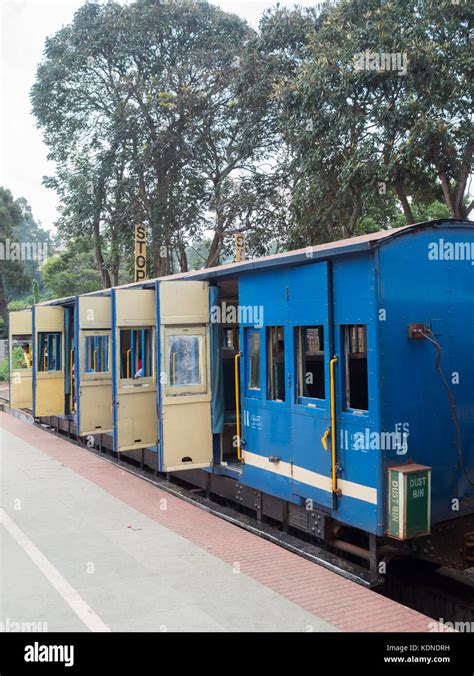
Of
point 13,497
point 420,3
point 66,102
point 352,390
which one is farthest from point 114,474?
point 66,102

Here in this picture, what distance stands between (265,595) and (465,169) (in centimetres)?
1068

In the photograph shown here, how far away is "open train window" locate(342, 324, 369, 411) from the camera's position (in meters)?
6.18

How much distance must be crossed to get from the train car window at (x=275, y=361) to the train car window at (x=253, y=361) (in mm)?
241

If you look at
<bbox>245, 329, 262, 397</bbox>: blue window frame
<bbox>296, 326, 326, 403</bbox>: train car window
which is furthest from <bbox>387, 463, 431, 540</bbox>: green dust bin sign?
<bbox>245, 329, 262, 397</bbox>: blue window frame

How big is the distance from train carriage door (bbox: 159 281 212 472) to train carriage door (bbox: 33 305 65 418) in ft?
22.7

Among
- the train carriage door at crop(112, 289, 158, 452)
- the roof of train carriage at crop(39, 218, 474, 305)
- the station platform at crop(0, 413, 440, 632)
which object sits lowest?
the station platform at crop(0, 413, 440, 632)

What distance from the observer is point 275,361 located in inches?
289

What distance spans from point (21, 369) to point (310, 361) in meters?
11.6

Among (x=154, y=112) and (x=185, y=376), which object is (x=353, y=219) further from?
(x=154, y=112)

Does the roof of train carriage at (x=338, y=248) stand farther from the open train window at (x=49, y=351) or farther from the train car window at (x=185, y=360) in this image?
the open train window at (x=49, y=351)

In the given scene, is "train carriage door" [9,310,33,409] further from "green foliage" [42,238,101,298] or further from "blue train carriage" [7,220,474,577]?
"green foliage" [42,238,101,298]

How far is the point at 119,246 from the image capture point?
1033 inches

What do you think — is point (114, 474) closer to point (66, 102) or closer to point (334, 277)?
point (334, 277)

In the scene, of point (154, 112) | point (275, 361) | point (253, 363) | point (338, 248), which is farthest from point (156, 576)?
point (154, 112)
